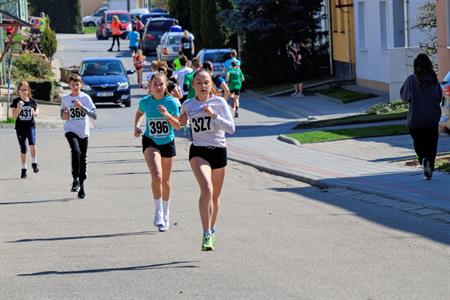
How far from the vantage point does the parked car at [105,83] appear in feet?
128

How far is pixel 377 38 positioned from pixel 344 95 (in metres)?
2.29

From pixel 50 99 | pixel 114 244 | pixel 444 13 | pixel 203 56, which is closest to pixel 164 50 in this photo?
pixel 203 56

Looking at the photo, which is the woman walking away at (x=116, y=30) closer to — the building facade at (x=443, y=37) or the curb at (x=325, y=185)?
the building facade at (x=443, y=37)

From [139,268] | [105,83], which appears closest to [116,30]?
[105,83]

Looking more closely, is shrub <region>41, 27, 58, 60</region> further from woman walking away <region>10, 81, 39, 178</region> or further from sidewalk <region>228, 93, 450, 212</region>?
woman walking away <region>10, 81, 39, 178</region>

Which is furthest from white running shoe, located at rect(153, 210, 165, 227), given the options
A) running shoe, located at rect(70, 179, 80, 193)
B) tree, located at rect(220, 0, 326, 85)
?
tree, located at rect(220, 0, 326, 85)

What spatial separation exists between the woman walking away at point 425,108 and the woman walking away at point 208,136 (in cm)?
579

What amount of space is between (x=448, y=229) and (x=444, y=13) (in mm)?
14637

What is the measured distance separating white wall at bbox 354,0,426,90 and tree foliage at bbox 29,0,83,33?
1765 inches

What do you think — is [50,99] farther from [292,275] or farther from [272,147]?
[292,275]

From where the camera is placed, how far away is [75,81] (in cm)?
1636

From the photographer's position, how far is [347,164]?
19.7 m

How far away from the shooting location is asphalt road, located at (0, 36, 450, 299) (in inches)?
365

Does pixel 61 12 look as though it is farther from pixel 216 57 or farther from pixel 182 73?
pixel 182 73
